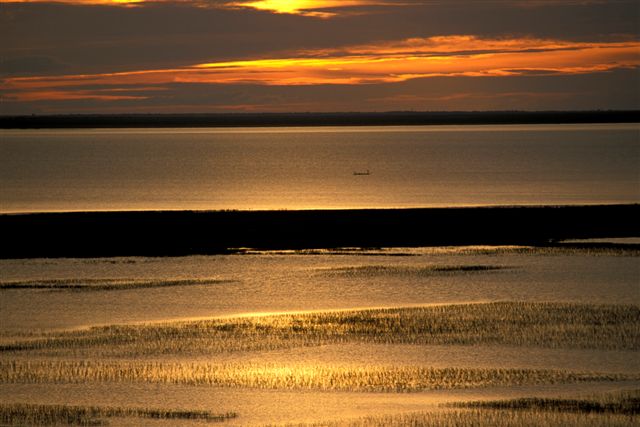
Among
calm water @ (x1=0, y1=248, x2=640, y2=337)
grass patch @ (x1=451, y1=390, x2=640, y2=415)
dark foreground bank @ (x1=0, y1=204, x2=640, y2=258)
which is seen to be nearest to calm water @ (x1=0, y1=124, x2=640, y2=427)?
calm water @ (x1=0, y1=248, x2=640, y2=337)

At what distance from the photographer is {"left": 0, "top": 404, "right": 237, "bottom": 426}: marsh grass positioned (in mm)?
16641

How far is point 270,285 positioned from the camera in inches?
1168

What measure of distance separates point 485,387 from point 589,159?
101 meters

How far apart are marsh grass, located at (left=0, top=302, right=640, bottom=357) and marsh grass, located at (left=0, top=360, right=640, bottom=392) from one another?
1.10 metres

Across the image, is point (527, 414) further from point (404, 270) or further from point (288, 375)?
point (404, 270)

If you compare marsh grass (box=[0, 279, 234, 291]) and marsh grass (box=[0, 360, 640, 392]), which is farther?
marsh grass (box=[0, 279, 234, 291])

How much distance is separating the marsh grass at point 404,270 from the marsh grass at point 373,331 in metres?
5.60

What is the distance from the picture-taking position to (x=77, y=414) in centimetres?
1702

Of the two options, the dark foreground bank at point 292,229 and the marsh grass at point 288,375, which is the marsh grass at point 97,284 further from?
the marsh grass at point 288,375

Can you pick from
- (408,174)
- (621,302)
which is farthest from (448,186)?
(621,302)

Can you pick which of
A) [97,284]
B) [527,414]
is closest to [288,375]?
[527,414]

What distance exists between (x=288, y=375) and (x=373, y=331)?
165 inches

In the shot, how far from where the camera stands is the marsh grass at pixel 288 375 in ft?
61.5

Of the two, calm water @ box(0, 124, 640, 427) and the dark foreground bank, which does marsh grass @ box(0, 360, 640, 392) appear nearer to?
calm water @ box(0, 124, 640, 427)
